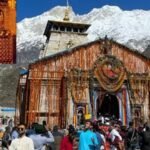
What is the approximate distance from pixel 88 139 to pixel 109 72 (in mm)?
28264

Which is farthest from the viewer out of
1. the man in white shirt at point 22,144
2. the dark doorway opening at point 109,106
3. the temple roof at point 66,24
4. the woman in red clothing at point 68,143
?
the temple roof at point 66,24

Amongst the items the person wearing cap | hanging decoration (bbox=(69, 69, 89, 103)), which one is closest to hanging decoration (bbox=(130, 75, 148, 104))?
hanging decoration (bbox=(69, 69, 89, 103))

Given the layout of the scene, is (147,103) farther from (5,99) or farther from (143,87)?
(5,99)

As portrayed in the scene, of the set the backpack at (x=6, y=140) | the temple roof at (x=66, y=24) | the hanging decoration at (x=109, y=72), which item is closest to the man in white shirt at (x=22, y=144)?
the backpack at (x=6, y=140)

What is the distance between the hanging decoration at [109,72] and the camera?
133 feet

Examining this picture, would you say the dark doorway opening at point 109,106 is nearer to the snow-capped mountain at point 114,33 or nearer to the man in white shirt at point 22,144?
the man in white shirt at point 22,144

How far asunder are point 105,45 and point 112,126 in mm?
22855

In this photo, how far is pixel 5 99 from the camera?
2335 inches

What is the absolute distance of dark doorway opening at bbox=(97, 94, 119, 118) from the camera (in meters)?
44.0

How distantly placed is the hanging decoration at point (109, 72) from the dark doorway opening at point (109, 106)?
7.08ft

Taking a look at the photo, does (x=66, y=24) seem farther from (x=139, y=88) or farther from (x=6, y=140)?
(x=6, y=140)

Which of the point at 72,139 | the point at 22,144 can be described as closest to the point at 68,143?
the point at 72,139

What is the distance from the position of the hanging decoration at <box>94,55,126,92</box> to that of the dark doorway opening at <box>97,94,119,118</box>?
2.16 meters

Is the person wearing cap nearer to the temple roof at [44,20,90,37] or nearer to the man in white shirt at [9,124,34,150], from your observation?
the man in white shirt at [9,124,34,150]
